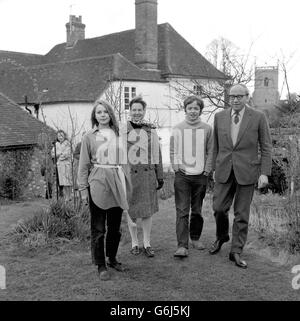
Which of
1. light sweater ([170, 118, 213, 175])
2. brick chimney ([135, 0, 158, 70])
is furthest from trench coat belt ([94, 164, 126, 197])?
brick chimney ([135, 0, 158, 70])

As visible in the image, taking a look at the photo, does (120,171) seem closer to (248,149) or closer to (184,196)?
(184,196)

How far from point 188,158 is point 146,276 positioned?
151 cm

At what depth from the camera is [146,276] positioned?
Answer: 501 cm

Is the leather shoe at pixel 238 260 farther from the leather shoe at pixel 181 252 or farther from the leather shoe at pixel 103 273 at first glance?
the leather shoe at pixel 103 273

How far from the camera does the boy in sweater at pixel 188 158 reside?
18.2 ft

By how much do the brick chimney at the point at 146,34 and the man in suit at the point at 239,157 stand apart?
2558 centimetres

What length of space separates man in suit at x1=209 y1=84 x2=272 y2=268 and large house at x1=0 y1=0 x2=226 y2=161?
2027cm

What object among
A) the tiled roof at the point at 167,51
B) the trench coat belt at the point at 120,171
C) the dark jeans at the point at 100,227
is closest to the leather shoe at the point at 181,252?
the dark jeans at the point at 100,227

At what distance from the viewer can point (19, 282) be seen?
4.90m

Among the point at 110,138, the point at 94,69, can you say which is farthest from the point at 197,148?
the point at 94,69

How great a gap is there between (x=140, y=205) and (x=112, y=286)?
49.7 inches

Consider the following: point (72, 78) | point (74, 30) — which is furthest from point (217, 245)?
point (74, 30)

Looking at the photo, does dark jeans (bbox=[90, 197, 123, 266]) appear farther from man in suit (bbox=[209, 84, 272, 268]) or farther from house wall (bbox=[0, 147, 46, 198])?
house wall (bbox=[0, 147, 46, 198])
